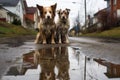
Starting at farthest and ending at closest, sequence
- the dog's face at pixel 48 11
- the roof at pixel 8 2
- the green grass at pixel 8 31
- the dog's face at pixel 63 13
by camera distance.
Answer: the roof at pixel 8 2
the green grass at pixel 8 31
the dog's face at pixel 63 13
the dog's face at pixel 48 11

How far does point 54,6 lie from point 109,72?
1029cm

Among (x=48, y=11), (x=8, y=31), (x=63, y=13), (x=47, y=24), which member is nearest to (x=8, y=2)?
(x=8, y=31)

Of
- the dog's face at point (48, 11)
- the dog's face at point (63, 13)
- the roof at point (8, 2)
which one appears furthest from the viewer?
the roof at point (8, 2)

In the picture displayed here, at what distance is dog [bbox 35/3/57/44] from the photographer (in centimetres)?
1659

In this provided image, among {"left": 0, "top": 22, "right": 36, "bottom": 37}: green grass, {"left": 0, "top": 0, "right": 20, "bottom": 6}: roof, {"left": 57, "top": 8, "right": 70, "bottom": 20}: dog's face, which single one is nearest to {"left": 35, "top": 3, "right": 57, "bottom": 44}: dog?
{"left": 57, "top": 8, "right": 70, "bottom": 20}: dog's face

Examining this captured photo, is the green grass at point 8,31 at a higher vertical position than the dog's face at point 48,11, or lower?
lower

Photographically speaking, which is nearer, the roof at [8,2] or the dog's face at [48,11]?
the dog's face at [48,11]

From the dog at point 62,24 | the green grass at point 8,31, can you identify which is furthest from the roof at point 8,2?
the dog at point 62,24

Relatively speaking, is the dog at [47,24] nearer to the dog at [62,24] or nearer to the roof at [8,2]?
the dog at [62,24]

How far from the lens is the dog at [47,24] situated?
16.6m

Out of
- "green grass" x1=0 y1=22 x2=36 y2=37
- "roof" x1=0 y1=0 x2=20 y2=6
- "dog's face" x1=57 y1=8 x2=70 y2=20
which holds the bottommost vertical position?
"green grass" x1=0 y1=22 x2=36 y2=37

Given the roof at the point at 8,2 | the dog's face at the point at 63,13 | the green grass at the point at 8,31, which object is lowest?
the green grass at the point at 8,31

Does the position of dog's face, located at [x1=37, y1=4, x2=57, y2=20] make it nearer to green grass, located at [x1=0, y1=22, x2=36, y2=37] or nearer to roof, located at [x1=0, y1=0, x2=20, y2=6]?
green grass, located at [x1=0, y1=22, x2=36, y2=37]

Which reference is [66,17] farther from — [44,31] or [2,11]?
[2,11]
